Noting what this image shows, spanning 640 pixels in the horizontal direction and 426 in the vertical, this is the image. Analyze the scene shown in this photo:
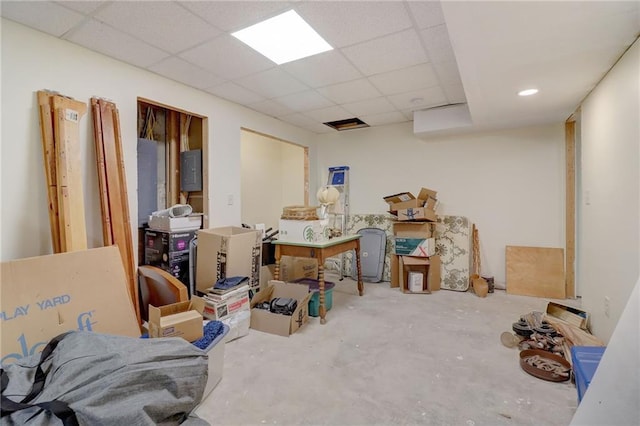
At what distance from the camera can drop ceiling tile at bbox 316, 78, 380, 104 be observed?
3129mm

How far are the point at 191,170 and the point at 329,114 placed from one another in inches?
77.7

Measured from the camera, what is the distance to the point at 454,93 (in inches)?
135

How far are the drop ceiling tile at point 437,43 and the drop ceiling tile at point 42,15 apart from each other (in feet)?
7.93

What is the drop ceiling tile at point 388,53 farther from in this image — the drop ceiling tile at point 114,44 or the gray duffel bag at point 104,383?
the gray duffel bag at point 104,383

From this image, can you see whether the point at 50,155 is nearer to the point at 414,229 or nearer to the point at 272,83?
the point at 272,83

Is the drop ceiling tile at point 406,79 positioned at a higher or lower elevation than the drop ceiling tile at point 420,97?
lower

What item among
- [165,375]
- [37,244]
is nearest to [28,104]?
[37,244]

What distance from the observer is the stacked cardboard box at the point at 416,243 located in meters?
3.93

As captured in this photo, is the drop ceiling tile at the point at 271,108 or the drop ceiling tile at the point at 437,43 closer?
the drop ceiling tile at the point at 437,43

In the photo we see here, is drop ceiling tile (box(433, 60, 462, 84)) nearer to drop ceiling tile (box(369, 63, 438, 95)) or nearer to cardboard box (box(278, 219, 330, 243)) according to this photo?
drop ceiling tile (box(369, 63, 438, 95))

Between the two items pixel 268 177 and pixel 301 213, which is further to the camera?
pixel 268 177

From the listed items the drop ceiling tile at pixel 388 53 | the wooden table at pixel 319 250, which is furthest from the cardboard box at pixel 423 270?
the drop ceiling tile at pixel 388 53

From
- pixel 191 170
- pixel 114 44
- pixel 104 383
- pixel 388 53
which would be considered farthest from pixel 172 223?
pixel 388 53

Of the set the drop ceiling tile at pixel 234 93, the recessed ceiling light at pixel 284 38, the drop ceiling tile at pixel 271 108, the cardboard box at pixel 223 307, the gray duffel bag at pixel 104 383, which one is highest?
the drop ceiling tile at pixel 271 108
